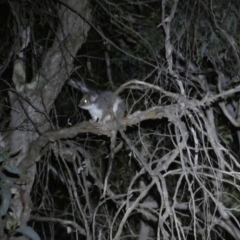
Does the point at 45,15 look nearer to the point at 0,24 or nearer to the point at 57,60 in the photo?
the point at 57,60

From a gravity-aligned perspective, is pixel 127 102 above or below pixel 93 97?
below

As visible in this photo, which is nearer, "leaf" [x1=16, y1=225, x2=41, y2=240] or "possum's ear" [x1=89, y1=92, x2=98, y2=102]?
"leaf" [x1=16, y1=225, x2=41, y2=240]

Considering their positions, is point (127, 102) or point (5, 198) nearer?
point (5, 198)

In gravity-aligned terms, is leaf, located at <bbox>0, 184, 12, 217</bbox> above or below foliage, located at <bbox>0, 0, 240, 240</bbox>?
below

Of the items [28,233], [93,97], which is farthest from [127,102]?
[28,233]

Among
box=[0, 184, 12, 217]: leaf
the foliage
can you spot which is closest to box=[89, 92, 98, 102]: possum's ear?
the foliage

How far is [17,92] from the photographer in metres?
4.07

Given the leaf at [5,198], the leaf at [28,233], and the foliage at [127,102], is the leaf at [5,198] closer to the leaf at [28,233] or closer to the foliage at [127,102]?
the foliage at [127,102]

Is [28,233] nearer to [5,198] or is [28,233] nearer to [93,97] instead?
[5,198]

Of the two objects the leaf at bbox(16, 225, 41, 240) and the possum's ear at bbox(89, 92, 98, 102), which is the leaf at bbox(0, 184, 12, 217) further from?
the possum's ear at bbox(89, 92, 98, 102)

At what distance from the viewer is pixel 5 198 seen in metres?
3.41

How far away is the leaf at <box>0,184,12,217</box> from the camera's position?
3.39 m

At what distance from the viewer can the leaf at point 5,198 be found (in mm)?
3395

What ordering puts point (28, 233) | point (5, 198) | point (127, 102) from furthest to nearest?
point (127, 102)
point (28, 233)
point (5, 198)
